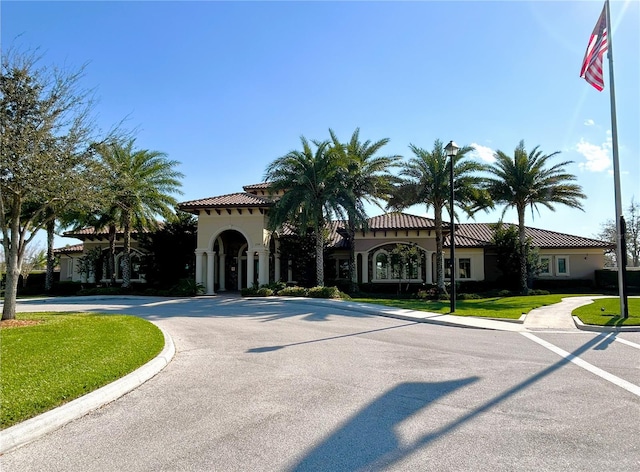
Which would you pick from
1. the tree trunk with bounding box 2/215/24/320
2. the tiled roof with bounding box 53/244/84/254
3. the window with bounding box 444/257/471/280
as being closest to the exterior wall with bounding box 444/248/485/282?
the window with bounding box 444/257/471/280

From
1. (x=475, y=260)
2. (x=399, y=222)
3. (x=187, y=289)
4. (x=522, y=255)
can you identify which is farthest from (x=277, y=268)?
(x=522, y=255)

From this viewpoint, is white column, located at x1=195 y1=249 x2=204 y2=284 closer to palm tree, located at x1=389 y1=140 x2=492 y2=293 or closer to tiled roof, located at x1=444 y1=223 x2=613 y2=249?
palm tree, located at x1=389 y1=140 x2=492 y2=293

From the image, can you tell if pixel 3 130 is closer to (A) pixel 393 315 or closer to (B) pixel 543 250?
(A) pixel 393 315

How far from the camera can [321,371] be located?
7.39m

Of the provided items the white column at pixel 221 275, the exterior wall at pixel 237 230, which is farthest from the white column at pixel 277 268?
the white column at pixel 221 275

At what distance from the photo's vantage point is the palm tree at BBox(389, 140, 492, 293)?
2586cm

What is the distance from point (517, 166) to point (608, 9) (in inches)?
544

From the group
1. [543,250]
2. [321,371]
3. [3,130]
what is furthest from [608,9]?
[543,250]

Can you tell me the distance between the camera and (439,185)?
25812mm

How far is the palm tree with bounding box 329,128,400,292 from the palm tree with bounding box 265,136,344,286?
2.38 ft

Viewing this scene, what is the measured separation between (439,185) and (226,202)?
42.4ft

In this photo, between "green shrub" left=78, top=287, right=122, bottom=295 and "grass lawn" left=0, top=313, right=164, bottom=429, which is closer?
"grass lawn" left=0, top=313, right=164, bottom=429

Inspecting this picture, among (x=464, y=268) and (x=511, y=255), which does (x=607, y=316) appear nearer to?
(x=511, y=255)

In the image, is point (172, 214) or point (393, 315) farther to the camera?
point (172, 214)
